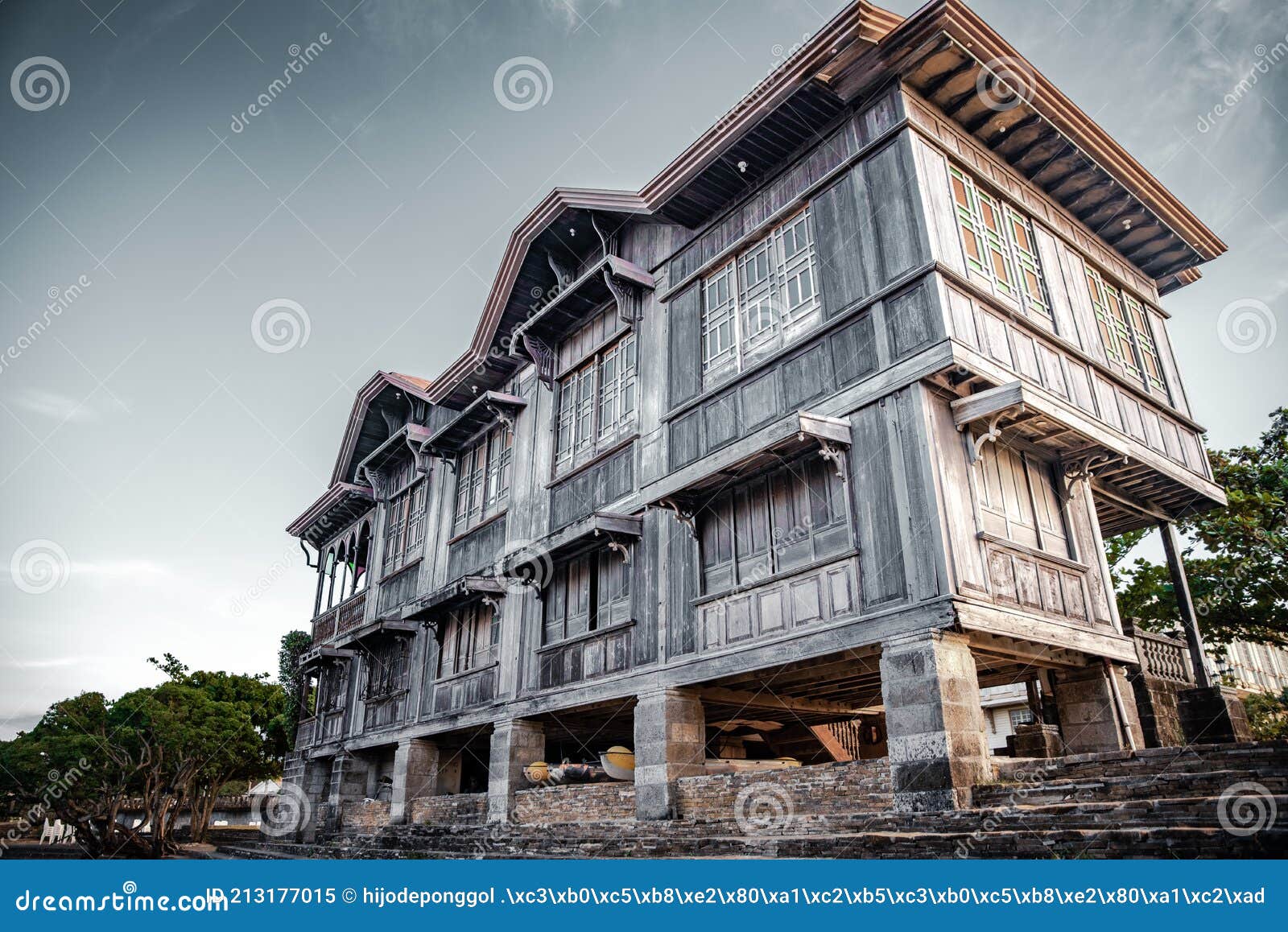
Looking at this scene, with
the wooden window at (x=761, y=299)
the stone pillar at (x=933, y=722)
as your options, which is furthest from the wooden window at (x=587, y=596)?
the stone pillar at (x=933, y=722)

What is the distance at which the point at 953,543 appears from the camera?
30.7 ft

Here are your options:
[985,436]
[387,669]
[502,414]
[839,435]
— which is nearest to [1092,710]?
[985,436]

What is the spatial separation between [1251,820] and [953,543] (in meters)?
4.29

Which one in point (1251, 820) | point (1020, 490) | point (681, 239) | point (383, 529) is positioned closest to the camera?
point (1251, 820)

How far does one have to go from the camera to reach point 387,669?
66.8 ft

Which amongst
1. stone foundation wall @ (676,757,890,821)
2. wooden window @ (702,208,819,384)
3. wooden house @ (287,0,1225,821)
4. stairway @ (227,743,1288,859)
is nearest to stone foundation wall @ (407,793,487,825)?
wooden house @ (287,0,1225,821)

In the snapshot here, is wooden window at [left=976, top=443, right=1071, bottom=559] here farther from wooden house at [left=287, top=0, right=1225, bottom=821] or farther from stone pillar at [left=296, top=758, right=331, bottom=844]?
stone pillar at [left=296, top=758, right=331, bottom=844]

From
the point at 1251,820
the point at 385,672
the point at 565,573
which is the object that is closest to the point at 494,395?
the point at 565,573

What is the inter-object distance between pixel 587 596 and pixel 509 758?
3.09 metres

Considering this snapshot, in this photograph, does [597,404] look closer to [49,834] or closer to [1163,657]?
[1163,657]

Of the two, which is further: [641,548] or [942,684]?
[641,548]

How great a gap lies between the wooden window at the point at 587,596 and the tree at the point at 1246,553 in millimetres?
10014

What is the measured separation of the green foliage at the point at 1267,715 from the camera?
602 inches

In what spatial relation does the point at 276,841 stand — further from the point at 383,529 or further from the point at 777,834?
the point at 777,834
